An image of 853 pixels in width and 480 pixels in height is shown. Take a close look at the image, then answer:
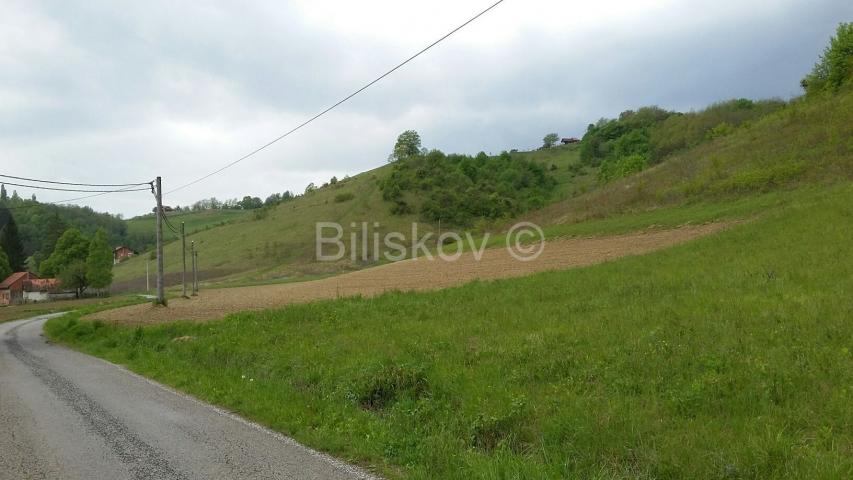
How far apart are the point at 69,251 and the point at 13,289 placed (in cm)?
1172

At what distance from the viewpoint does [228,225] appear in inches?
5354

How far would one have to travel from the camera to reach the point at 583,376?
852cm

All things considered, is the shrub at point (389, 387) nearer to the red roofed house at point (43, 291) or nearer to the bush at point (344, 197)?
the red roofed house at point (43, 291)

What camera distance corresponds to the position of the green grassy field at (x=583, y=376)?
584cm

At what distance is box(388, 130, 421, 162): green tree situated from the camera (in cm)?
17825

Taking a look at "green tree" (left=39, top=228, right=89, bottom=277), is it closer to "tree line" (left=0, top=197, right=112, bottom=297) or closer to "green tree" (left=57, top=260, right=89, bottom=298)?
"tree line" (left=0, top=197, right=112, bottom=297)

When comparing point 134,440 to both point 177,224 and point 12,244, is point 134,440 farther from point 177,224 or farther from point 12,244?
point 177,224

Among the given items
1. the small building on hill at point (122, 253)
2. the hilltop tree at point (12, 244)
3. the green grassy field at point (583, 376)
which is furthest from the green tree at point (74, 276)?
the green grassy field at point (583, 376)

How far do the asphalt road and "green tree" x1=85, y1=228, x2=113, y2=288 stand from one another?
81.8m

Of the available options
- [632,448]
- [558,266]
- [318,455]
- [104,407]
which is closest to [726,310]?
[632,448]

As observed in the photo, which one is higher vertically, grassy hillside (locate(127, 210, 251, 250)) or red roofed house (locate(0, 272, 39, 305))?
grassy hillside (locate(127, 210, 251, 250))

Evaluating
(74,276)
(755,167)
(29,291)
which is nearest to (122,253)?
(29,291)

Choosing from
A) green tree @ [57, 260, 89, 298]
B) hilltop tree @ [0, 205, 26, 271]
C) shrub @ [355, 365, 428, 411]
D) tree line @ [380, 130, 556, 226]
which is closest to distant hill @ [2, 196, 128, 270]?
hilltop tree @ [0, 205, 26, 271]

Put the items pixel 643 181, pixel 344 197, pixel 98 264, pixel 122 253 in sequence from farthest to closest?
1. pixel 122 253
2. pixel 344 197
3. pixel 98 264
4. pixel 643 181
